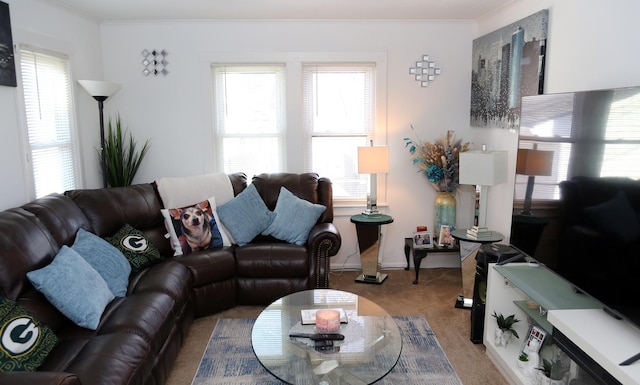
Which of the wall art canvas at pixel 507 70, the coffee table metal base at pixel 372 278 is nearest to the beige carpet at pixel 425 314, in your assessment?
the coffee table metal base at pixel 372 278

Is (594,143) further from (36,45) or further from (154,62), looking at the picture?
(154,62)

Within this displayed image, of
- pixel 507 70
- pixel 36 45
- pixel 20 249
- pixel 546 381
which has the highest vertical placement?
pixel 36 45

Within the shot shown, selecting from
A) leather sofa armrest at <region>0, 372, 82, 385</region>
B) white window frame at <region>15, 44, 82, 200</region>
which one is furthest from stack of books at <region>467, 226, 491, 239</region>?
white window frame at <region>15, 44, 82, 200</region>

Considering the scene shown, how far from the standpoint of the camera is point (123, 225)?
11.5ft

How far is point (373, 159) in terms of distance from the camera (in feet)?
13.4

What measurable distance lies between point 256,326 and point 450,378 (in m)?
1.20

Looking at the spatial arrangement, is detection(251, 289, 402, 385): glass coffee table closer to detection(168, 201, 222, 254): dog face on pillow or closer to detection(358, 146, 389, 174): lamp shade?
detection(168, 201, 222, 254): dog face on pillow

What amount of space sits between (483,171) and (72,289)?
2843 millimetres

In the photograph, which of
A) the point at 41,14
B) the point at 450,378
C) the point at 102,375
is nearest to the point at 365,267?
the point at 450,378

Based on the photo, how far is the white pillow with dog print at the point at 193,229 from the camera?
3668mm

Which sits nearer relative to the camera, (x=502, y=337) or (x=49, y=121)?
(x=502, y=337)

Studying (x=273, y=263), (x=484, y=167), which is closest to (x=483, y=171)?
(x=484, y=167)

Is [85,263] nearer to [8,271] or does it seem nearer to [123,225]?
[8,271]

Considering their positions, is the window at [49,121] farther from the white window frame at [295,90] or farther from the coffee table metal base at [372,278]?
the coffee table metal base at [372,278]
